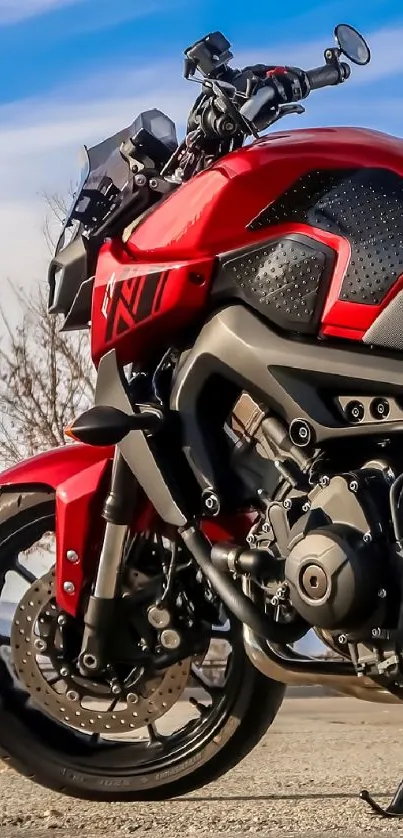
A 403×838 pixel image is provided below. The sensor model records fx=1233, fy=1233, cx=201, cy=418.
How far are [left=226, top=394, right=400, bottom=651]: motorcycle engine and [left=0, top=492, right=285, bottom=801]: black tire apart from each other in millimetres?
800

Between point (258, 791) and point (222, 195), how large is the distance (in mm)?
2180

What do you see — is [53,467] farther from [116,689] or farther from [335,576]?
[335,576]

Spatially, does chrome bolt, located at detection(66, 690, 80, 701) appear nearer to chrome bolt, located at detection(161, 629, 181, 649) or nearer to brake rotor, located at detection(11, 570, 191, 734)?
brake rotor, located at detection(11, 570, 191, 734)

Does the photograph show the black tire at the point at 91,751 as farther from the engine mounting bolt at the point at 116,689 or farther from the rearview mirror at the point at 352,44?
the rearview mirror at the point at 352,44

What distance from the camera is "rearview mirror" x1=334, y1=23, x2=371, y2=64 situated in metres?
3.54

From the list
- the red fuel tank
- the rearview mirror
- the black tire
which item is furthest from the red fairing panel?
the rearview mirror

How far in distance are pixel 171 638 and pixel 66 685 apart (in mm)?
398

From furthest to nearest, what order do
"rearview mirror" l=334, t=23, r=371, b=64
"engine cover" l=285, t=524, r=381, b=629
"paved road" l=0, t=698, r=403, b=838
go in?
1. "rearview mirror" l=334, t=23, r=371, b=64
2. "paved road" l=0, t=698, r=403, b=838
3. "engine cover" l=285, t=524, r=381, b=629

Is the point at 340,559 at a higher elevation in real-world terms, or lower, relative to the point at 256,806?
higher

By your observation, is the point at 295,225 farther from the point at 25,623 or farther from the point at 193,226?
the point at 25,623

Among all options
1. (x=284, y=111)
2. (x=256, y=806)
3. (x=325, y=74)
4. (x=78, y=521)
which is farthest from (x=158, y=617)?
(x=325, y=74)

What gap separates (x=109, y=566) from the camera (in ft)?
11.5

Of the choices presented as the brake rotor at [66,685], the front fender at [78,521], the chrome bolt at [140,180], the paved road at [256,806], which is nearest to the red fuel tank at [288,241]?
the chrome bolt at [140,180]

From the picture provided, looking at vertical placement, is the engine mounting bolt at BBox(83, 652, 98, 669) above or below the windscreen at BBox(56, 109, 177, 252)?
below
